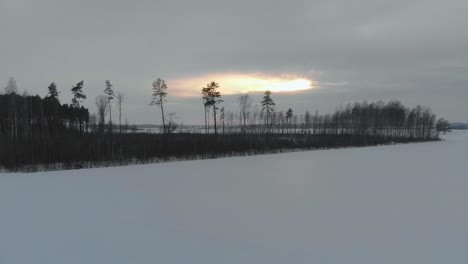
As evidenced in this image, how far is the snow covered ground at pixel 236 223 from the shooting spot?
15.6 ft

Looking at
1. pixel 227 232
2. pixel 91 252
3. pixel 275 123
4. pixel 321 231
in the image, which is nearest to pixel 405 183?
pixel 321 231

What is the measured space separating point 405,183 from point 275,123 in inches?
2308

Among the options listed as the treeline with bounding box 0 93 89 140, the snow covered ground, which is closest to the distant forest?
the treeline with bounding box 0 93 89 140

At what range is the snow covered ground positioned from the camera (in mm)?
4742

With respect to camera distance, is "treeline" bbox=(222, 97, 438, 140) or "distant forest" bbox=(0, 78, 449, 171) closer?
"distant forest" bbox=(0, 78, 449, 171)

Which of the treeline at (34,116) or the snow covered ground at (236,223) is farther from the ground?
the treeline at (34,116)

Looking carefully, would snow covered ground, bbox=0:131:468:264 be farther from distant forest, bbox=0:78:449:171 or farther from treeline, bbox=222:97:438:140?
treeline, bbox=222:97:438:140

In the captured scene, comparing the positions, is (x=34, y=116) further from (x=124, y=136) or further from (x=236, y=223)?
(x=236, y=223)

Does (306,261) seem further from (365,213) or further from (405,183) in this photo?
(405,183)

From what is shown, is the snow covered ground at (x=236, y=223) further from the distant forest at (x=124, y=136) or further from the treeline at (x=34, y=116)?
the treeline at (x=34, y=116)

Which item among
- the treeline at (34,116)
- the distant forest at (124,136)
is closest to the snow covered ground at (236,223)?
the distant forest at (124,136)

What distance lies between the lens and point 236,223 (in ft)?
20.8

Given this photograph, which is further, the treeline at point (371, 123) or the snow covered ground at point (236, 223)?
the treeline at point (371, 123)

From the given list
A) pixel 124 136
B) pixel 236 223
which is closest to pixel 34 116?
pixel 124 136
